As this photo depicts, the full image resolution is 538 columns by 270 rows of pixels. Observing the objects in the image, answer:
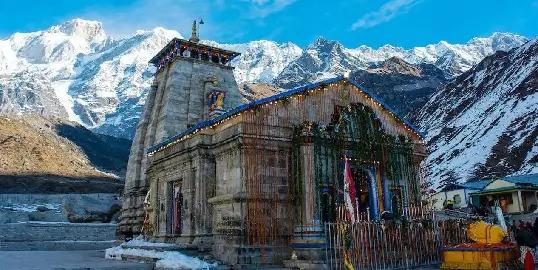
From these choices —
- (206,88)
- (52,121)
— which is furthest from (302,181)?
(52,121)

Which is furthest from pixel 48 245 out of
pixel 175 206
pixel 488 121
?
pixel 488 121

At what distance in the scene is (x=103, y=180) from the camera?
82.8 metres

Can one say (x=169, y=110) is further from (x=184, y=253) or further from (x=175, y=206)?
(x=184, y=253)

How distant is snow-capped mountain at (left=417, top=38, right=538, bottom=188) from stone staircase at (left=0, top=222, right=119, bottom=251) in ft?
168

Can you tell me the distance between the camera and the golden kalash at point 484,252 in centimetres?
1314

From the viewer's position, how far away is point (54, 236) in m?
34.5

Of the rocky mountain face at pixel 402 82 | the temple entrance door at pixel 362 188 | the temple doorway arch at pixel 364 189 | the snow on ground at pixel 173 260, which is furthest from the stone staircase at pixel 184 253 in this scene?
the rocky mountain face at pixel 402 82

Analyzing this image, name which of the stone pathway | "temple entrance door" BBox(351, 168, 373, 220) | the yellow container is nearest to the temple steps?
the stone pathway

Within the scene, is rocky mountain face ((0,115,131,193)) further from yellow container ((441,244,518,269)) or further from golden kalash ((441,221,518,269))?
golden kalash ((441,221,518,269))

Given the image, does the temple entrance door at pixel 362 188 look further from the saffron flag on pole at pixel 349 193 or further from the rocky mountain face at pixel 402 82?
the rocky mountain face at pixel 402 82

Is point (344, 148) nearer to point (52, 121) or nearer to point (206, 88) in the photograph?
point (206, 88)

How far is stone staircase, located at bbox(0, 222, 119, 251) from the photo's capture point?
99.6ft

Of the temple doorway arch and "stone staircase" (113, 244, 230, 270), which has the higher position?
the temple doorway arch

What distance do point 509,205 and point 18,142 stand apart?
3183 inches
